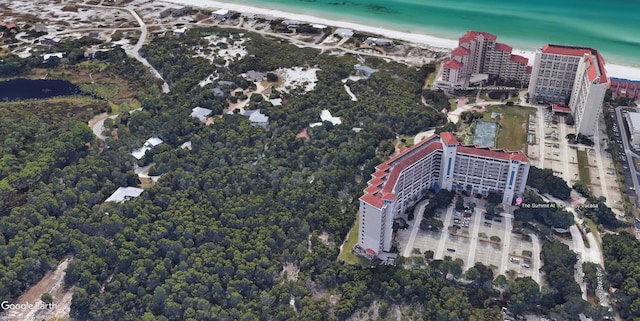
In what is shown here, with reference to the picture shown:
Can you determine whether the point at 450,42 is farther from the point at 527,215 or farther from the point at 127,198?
the point at 127,198

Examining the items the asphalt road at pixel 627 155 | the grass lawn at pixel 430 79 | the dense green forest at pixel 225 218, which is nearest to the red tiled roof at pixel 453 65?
the grass lawn at pixel 430 79

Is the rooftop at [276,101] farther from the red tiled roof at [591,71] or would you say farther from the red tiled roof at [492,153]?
the red tiled roof at [591,71]

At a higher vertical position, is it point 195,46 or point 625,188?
point 195,46

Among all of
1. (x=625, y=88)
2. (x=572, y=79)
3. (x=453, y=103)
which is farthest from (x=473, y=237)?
(x=625, y=88)

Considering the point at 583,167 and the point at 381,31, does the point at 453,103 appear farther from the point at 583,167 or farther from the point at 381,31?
the point at 381,31

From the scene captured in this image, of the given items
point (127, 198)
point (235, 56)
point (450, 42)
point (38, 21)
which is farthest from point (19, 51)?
point (450, 42)

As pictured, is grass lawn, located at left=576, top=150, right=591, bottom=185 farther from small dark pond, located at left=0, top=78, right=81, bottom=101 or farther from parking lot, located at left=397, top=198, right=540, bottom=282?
small dark pond, located at left=0, top=78, right=81, bottom=101
